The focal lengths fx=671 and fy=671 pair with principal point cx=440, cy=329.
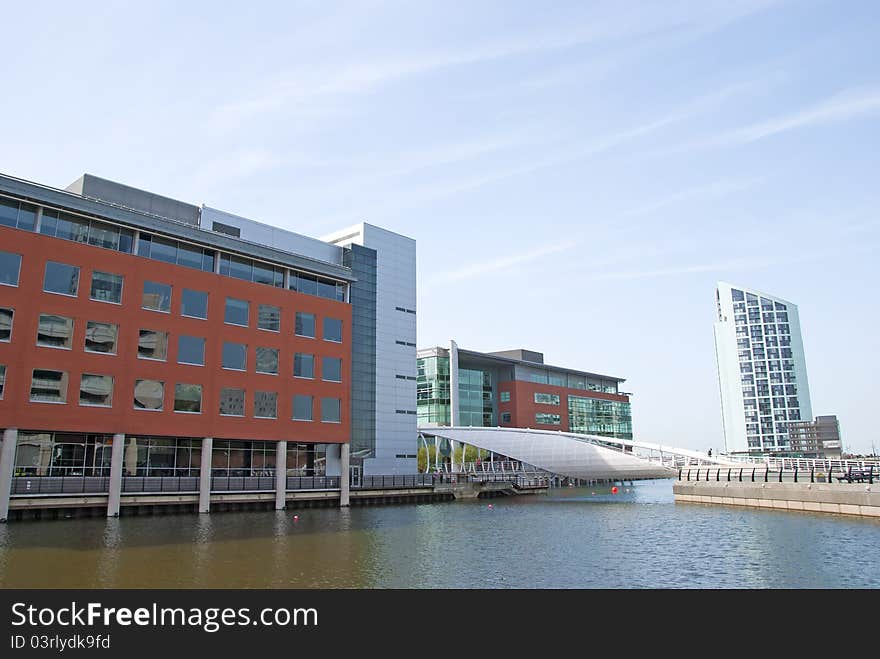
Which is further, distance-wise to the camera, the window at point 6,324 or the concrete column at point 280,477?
the concrete column at point 280,477

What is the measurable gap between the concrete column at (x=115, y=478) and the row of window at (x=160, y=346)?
5.77m

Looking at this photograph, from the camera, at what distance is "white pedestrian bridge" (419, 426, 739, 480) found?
227 ft

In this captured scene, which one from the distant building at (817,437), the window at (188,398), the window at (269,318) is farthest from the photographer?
the distant building at (817,437)

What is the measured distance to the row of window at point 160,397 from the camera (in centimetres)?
3938

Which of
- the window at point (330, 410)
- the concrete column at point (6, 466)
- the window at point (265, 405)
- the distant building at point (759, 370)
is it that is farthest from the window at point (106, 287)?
the distant building at point (759, 370)

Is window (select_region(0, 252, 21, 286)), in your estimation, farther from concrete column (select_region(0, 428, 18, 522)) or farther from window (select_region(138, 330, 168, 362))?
concrete column (select_region(0, 428, 18, 522))

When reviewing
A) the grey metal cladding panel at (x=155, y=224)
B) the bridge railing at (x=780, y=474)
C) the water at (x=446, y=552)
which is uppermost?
the grey metal cladding panel at (x=155, y=224)

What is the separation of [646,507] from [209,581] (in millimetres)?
41615

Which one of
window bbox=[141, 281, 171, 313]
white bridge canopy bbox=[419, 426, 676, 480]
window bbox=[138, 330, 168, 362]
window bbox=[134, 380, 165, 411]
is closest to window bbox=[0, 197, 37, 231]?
window bbox=[141, 281, 171, 313]

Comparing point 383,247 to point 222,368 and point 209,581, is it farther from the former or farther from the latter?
point 209,581

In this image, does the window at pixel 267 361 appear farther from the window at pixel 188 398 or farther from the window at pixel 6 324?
the window at pixel 6 324

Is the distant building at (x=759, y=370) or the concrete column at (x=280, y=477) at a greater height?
the distant building at (x=759, y=370)

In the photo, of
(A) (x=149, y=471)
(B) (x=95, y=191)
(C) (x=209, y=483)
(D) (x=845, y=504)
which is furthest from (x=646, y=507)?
(B) (x=95, y=191)
